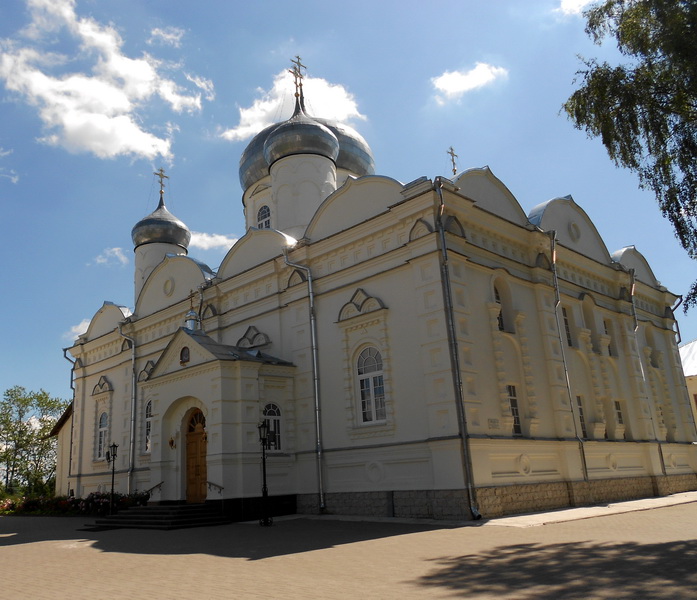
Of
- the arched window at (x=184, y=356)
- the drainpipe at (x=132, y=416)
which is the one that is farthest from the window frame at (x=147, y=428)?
the arched window at (x=184, y=356)

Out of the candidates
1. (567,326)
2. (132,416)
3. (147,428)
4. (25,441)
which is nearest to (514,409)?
(567,326)

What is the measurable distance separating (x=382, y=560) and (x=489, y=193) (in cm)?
1036

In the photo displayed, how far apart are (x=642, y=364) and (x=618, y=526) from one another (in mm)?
10636

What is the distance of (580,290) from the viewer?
1838 cm

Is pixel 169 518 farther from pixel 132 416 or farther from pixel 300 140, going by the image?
pixel 300 140

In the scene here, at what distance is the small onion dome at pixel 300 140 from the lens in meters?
20.8

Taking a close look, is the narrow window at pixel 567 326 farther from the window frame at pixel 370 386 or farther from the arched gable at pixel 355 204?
the arched gable at pixel 355 204

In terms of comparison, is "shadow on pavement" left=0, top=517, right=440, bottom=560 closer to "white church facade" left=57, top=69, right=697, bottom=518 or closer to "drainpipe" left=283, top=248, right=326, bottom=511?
"drainpipe" left=283, top=248, right=326, bottom=511

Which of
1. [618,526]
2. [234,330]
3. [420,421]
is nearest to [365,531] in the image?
[420,421]

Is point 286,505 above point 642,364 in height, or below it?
below

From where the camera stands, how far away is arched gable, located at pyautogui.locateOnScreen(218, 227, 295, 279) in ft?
59.5

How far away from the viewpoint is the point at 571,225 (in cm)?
1897

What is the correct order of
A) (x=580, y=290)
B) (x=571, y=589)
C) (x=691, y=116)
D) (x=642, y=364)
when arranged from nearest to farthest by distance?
(x=571, y=589) < (x=691, y=116) < (x=580, y=290) < (x=642, y=364)

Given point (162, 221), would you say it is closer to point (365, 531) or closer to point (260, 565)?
point (365, 531)
